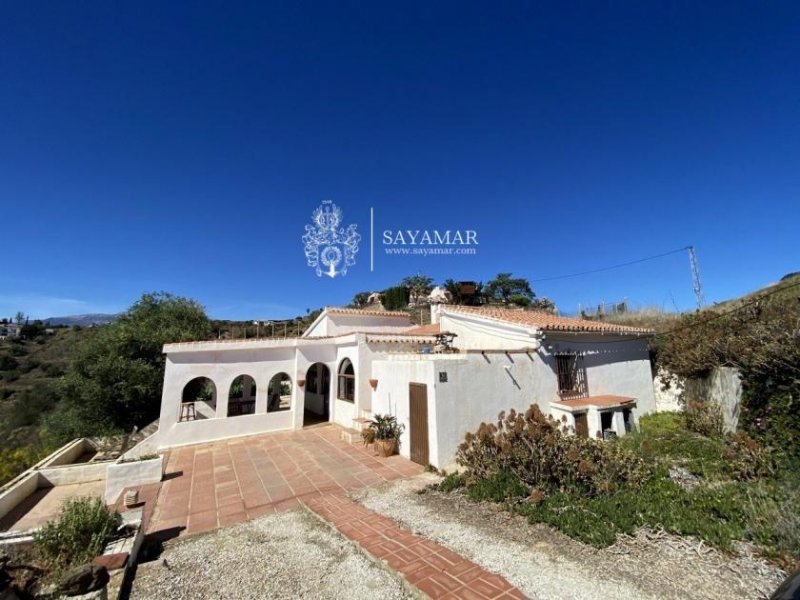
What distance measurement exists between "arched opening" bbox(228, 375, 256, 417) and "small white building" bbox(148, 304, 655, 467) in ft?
0.50

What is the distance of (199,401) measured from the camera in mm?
18906

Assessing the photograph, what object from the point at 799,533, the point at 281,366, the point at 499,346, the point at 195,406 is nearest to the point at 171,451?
the point at 281,366

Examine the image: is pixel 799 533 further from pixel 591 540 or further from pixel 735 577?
pixel 591 540

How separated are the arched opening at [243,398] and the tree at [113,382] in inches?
157

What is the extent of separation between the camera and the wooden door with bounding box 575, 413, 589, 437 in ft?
37.9

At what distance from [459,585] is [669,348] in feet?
51.3

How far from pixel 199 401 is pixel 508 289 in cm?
3143

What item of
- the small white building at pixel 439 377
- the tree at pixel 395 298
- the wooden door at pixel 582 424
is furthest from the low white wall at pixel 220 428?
the tree at pixel 395 298

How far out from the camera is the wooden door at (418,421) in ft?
31.6

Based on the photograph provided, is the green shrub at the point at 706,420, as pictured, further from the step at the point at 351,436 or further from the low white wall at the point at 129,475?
the low white wall at the point at 129,475

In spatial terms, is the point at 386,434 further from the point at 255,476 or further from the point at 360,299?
the point at 360,299

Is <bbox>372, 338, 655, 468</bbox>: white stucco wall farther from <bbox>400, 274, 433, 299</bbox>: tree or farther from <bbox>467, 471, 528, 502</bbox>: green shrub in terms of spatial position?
<bbox>400, 274, 433, 299</bbox>: tree

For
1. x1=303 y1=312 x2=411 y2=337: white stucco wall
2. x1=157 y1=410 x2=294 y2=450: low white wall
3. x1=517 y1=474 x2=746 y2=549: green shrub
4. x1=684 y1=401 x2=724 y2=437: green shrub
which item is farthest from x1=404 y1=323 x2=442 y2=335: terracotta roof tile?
x1=517 y1=474 x2=746 y2=549: green shrub

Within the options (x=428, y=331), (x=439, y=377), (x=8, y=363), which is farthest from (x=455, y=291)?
(x=8, y=363)
